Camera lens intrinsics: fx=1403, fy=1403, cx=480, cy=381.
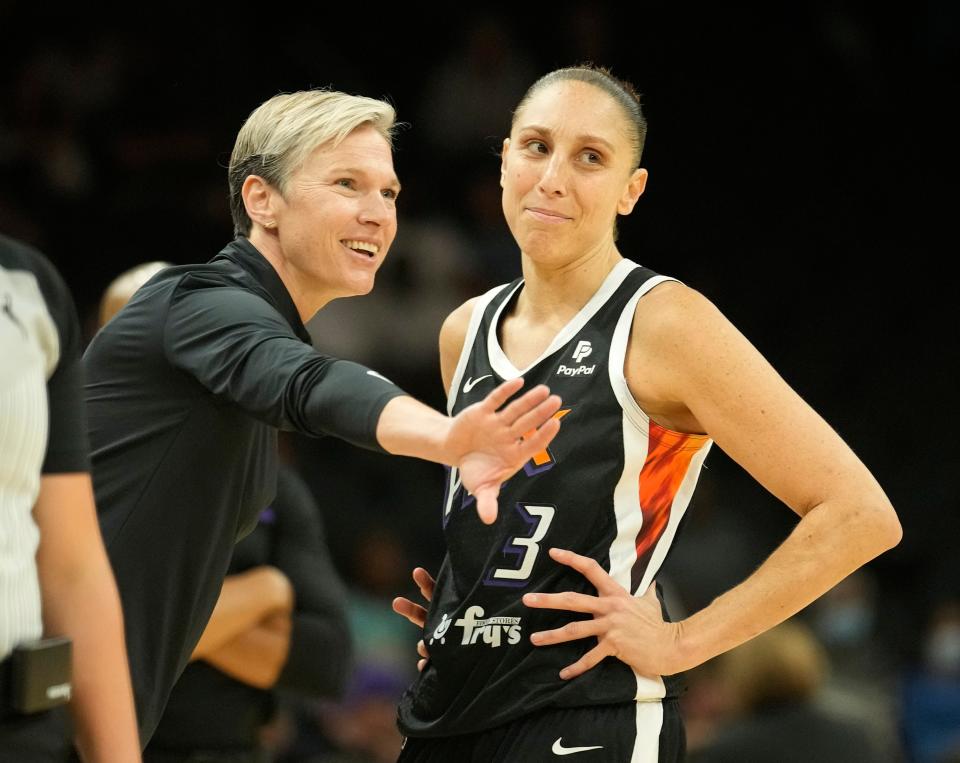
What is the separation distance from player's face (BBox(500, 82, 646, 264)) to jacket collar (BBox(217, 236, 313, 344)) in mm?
553

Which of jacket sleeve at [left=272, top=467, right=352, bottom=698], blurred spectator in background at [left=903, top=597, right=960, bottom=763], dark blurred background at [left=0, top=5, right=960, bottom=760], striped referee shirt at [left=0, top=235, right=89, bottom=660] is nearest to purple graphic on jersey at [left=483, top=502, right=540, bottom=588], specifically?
striped referee shirt at [left=0, top=235, right=89, bottom=660]

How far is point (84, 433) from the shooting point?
2.22m

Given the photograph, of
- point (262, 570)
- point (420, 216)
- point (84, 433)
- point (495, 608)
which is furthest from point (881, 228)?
point (84, 433)

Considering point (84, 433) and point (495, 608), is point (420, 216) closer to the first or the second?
point (495, 608)

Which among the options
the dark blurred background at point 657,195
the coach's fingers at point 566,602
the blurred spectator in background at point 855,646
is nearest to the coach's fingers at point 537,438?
the coach's fingers at point 566,602

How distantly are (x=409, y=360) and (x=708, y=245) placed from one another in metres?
2.18

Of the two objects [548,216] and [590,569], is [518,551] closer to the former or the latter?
[590,569]

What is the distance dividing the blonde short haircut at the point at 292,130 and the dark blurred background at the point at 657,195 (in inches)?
171

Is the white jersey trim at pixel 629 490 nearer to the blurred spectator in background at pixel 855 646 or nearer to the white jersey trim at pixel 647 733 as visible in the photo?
the white jersey trim at pixel 647 733

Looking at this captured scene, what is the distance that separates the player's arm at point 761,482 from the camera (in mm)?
2883

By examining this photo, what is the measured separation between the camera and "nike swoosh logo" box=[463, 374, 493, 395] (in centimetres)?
319

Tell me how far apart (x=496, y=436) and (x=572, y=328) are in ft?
3.32

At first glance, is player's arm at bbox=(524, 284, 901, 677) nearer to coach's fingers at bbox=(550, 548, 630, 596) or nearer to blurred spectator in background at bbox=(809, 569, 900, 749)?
coach's fingers at bbox=(550, 548, 630, 596)

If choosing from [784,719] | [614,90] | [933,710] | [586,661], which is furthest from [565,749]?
[933,710]
